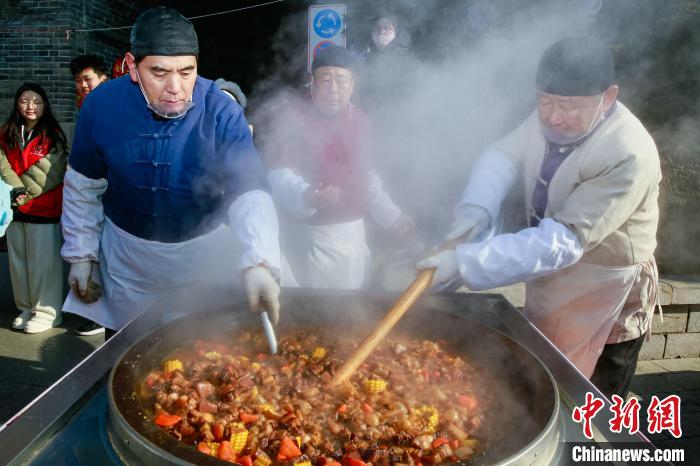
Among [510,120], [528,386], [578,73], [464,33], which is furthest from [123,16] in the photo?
[528,386]

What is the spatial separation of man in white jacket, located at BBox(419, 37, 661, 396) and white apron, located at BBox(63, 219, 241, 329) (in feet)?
4.23

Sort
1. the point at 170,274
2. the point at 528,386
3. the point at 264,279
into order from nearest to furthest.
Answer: the point at 528,386
the point at 264,279
the point at 170,274

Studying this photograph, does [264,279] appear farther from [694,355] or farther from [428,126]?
[694,355]

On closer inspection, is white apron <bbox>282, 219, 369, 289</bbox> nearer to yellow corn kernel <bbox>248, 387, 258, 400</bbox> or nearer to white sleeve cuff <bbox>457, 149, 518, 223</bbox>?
white sleeve cuff <bbox>457, 149, 518, 223</bbox>

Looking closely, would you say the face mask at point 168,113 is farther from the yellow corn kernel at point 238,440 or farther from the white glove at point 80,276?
the yellow corn kernel at point 238,440

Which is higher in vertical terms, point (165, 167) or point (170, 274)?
point (165, 167)

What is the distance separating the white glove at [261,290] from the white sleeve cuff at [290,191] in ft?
4.59

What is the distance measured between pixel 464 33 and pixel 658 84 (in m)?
2.00

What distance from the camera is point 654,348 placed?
523 centimetres

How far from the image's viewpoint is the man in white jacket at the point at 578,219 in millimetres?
2461

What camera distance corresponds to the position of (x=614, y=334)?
115 inches

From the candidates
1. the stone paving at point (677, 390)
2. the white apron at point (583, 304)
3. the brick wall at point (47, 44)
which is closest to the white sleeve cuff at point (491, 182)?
the white apron at point (583, 304)

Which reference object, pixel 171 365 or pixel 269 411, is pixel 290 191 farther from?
pixel 269 411

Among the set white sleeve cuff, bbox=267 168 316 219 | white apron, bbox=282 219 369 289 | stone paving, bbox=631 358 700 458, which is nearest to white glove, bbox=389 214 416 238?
white apron, bbox=282 219 369 289
